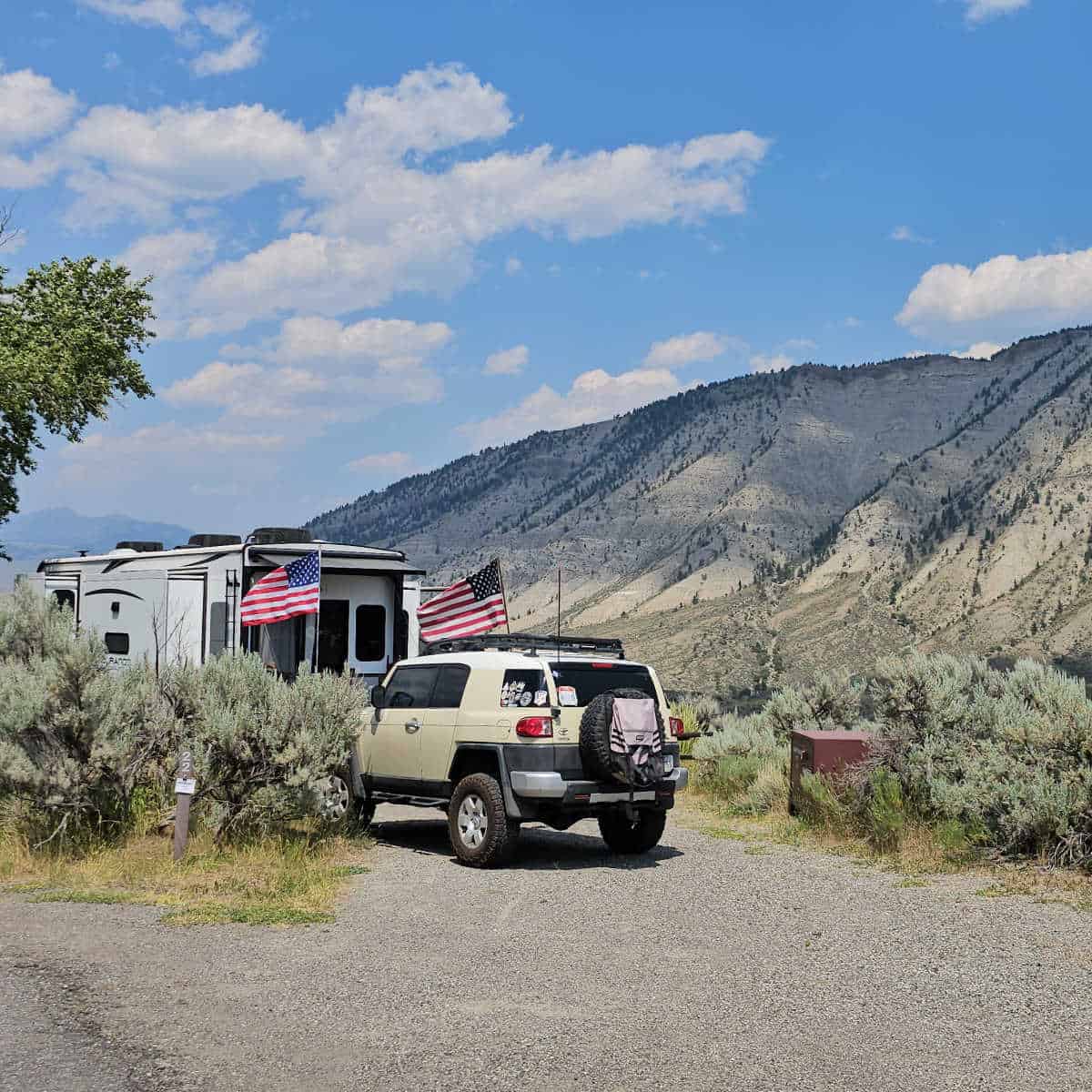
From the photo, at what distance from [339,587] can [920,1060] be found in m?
12.2

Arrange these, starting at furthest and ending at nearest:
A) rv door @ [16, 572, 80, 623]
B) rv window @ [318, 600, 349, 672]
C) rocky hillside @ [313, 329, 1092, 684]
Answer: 1. rocky hillside @ [313, 329, 1092, 684]
2. rv door @ [16, 572, 80, 623]
3. rv window @ [318, 600, 349, 672]

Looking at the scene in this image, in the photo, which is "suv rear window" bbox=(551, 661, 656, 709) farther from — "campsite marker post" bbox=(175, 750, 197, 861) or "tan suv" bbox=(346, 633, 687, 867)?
"campsite marker post" bbox=(175, 750, 197, 861)

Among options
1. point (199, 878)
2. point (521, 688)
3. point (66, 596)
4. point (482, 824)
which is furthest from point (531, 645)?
point (66, 596)

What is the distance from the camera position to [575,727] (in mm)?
10836

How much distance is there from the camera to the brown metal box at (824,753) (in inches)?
512

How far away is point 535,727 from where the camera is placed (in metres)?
10.7

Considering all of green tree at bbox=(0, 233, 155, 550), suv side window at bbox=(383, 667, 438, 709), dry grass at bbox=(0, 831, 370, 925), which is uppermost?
green tree at bbox=(0, 233, 155, 550)

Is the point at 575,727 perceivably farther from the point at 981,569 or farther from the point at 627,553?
the point at 627,553

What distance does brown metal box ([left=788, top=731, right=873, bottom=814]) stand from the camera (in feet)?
42.6

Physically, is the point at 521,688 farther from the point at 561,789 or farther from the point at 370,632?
the point at 370,632

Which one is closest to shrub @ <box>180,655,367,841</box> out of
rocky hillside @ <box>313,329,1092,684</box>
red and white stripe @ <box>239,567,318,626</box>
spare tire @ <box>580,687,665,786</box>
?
spare tire @ <box>580,687,665,786</box>

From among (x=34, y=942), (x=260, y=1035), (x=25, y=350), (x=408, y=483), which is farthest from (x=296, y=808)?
(x=408, y=483)

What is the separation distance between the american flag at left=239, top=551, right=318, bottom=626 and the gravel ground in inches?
232

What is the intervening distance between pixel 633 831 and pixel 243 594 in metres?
6.63
